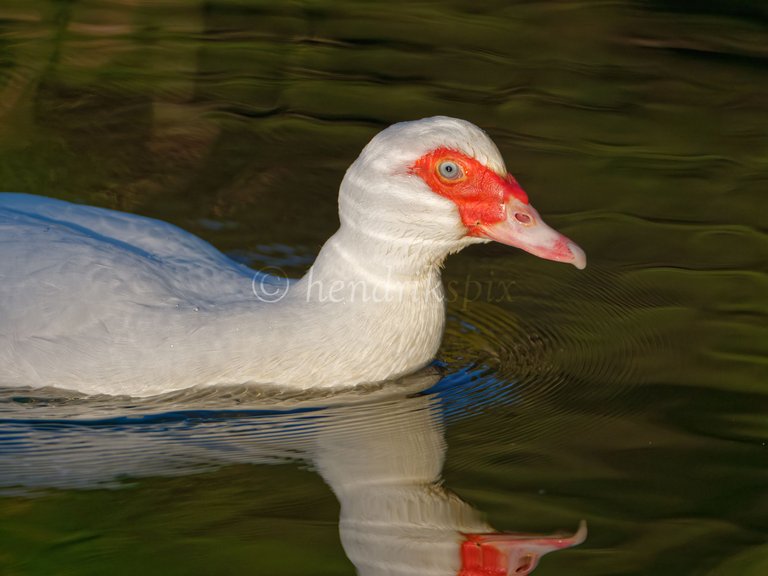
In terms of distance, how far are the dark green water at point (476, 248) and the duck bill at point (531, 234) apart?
0.68m

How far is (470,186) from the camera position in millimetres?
5645

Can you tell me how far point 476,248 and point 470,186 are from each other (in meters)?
1.80

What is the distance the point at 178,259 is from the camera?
6.17 meters

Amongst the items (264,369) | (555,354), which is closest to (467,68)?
(555,354)

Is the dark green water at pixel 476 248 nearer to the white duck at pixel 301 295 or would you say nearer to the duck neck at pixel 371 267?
the white duck at pixel 301 295

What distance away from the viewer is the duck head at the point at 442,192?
5.62 metres

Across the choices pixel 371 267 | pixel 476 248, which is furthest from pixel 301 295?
pixel 476 248

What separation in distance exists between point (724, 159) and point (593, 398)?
3.10m

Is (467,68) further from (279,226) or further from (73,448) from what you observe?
(73,448)

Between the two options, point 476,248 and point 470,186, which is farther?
point 476,248

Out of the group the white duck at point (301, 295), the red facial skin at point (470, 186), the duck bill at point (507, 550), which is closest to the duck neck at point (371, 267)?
the white duck at point (301, 295)

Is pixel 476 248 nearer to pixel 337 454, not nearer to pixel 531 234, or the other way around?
pixel 531 234

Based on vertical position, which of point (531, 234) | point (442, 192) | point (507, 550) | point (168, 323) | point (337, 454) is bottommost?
point (507, 550)

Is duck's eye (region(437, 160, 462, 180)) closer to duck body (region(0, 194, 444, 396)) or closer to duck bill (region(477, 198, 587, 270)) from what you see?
duck bill (region(477, 198, 587, 270))
